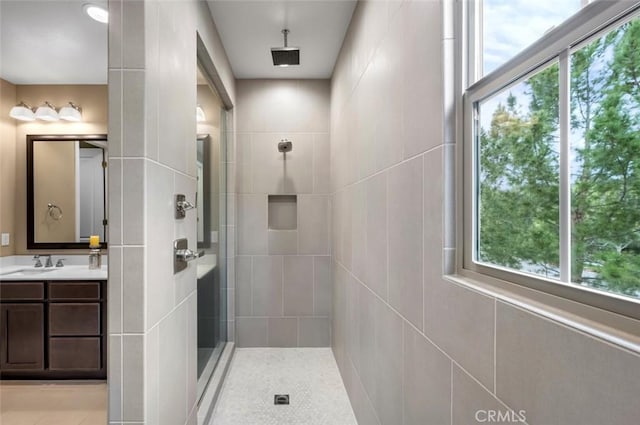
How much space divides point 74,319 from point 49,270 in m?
0.23

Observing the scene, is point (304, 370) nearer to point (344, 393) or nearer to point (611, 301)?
point (344, 393)

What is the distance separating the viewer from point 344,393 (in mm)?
2482

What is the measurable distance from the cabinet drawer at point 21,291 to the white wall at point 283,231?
81.2 inches

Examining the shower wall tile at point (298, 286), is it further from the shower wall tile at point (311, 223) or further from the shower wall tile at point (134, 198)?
the shower wall tile at point (134, 198)

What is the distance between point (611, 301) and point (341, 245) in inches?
87.1

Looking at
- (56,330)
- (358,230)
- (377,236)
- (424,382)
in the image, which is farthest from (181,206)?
(424,382)

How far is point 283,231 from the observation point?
10.9 ft

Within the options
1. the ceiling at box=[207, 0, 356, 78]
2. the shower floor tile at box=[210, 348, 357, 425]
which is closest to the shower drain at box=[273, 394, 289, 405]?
the shower floor tile at box=[210, 348, 357, 425]

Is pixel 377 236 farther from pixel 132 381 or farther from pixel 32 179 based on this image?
pixel 32 179

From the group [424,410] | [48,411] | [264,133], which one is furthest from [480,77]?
[264,133]

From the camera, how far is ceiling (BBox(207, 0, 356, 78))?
217 cm

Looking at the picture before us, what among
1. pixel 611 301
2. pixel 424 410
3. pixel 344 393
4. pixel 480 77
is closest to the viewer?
pixel 611 301

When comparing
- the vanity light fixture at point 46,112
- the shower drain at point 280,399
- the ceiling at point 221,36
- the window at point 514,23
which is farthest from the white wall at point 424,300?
the vanity light fixture at point 46,112

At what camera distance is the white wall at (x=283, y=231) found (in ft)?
10.8
